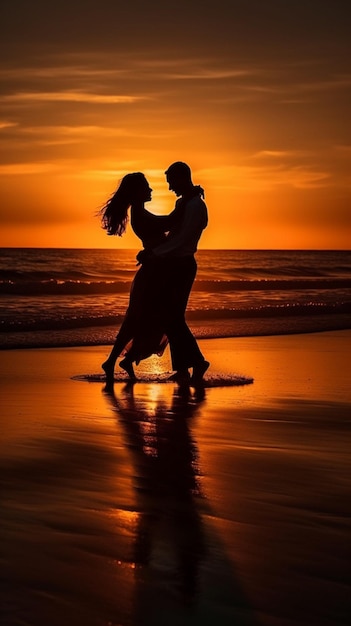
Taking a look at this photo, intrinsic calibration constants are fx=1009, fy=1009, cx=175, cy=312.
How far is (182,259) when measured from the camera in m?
9.81

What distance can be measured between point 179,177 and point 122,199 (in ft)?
1.95

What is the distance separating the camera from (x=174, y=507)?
470 centimetres

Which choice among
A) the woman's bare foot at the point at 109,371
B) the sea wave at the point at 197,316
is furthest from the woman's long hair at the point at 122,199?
the sea wave at the point at 197,316

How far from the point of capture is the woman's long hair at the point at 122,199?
9.82 m

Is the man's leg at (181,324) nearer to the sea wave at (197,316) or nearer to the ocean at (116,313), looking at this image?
the ocean at (116,313)

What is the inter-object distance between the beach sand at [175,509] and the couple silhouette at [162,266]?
1.23m

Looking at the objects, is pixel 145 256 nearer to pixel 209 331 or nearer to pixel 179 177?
pixel 179 177

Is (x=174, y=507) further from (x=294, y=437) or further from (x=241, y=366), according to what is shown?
(x=241, y=366)

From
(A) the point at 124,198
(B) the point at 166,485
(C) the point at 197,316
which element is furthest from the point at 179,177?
(C) the point at 197,316

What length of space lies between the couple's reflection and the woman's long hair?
1973 millimetres

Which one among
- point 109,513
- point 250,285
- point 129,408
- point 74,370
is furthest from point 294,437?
point 250,285

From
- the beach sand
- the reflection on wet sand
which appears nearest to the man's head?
the beach sand

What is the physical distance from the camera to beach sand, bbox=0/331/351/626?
11.3ft

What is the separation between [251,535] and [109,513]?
2.26ft
